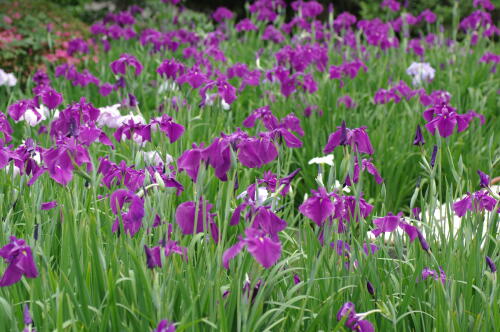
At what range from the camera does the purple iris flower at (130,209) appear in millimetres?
1635

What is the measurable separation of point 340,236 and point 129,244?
2.67 feet

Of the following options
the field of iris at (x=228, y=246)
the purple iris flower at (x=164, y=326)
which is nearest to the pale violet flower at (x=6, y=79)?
the field of iris at (x=228, y=246)

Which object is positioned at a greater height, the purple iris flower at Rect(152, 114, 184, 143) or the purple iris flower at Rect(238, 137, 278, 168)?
the purple iris flower at Rect(238, 137, 278, 168)

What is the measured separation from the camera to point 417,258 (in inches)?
83.2

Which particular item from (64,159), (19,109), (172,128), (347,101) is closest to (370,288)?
(172,128)

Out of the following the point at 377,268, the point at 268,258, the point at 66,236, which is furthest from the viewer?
the point at 377,268

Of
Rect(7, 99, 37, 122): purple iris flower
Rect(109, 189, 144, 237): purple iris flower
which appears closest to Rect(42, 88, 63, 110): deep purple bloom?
Rect(7, 99, 37, 122): purple iris flower

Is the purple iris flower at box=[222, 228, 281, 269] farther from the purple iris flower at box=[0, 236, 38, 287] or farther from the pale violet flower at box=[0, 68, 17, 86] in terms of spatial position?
the pale violet flower at box=[0, 68, 17, 86]

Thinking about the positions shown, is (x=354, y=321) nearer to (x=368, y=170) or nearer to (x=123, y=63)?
(x=368, y=170)

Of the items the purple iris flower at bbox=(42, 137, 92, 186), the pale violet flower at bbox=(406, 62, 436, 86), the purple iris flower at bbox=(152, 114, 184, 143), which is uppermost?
the purple iris flower at bbox=(42, 137, 92, 186)

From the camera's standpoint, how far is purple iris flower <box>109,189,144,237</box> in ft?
5.36

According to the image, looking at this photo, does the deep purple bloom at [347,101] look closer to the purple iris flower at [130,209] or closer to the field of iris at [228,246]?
the field of iris at [228,246]

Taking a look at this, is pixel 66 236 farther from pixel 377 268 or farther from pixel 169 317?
pixel 377 268

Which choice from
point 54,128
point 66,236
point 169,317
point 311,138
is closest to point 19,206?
point 54,128
